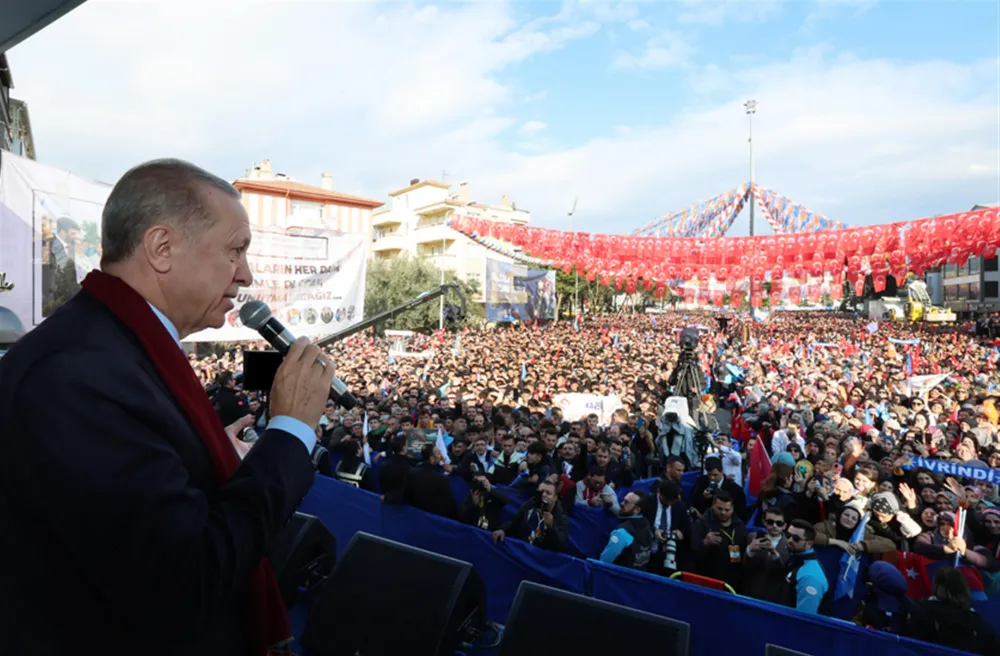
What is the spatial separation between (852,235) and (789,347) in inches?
223

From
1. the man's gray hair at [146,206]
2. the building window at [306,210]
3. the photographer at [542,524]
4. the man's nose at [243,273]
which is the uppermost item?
the building window at [306,210]

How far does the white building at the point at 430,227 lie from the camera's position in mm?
49406

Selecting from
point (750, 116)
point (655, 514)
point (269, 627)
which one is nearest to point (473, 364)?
point (655, 514)

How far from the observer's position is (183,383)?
3.93ft

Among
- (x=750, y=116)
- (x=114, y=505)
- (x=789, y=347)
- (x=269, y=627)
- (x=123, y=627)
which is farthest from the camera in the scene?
(x=750, y=116)

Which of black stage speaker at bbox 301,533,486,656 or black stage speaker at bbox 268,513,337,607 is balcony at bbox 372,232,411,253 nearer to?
black stage speaker at bbox 268,513,337,607

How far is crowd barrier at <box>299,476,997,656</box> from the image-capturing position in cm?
379

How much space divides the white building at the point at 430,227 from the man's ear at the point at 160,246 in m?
44.8

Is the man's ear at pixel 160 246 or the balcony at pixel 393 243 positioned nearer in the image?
the man's ear at pixel 160 246

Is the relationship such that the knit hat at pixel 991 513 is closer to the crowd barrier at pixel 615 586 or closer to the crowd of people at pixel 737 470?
the crowd of people at pixel 737 470

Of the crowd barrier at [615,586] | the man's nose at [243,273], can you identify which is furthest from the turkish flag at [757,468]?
the man's nose at [243,273]

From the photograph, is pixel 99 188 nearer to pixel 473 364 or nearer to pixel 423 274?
pixel 473 364

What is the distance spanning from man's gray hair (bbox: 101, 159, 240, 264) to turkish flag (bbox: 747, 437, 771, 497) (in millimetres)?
8336

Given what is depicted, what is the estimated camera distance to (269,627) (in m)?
1.29
